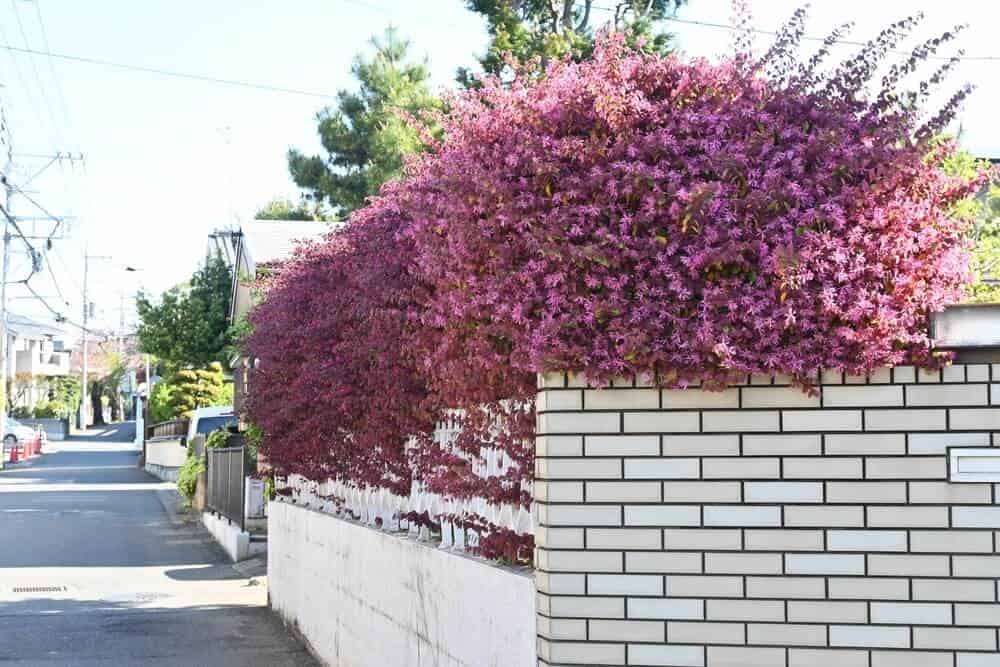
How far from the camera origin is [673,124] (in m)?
5.07

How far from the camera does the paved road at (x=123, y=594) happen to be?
36.9ft

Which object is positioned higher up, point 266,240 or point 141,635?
point 266,240

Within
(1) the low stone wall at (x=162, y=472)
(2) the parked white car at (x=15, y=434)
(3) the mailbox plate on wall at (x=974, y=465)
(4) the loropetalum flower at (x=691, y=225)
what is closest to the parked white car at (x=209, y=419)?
(1) the low stone wall at (x=162, y=472)

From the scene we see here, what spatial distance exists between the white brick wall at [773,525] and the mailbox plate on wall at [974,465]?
0.11ft

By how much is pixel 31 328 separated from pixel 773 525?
337 ft

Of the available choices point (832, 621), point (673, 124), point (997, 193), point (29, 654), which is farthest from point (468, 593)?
point (29, 654)

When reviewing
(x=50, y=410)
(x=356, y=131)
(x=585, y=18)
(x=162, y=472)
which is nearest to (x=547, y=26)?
(x=585, y=18)

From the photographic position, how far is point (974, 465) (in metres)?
4.73

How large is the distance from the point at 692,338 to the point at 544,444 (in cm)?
69

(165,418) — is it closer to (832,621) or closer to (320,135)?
(320,135)

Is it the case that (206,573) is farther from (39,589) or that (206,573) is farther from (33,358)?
(33,358)

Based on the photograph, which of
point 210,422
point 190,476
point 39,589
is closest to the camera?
point 39,589

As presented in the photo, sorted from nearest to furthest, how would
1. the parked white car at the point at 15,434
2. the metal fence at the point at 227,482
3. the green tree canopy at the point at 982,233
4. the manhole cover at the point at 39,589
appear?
1. the green tree canopy at the point at 982,233
2. the manhole cover at the point at 39,589
3. the metal fence at the point at 227,482
4. the parked white car at the point at 15,434

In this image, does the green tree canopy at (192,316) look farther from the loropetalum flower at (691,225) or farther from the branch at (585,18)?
the loropetalum flower at (691,225)
